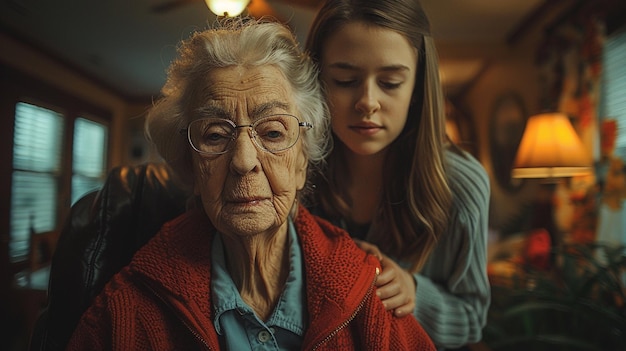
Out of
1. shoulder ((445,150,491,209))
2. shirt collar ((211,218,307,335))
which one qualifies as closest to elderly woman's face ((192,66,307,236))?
shirt collar ((211,218,307,335))

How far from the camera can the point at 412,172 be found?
35.6 inches

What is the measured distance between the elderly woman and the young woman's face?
0.13 feet

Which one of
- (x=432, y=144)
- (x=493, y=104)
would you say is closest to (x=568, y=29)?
(x=493, y=104)

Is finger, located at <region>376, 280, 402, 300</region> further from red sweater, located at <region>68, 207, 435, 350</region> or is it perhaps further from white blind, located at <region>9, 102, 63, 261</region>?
white blind, located at <region>9, 102, 63, 261</region>

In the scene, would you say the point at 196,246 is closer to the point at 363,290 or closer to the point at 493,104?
the point at 363,290

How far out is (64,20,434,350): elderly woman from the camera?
677 mm

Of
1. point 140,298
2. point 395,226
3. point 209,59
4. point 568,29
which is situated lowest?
point 140,298

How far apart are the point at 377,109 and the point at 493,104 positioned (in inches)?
26.4

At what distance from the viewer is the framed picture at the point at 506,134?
128 cm

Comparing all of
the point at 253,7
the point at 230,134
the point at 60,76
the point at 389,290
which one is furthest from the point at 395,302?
the point at 60,76

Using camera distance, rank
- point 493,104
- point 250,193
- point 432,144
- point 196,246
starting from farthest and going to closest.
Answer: point 493,104 → point 432,144 → point 196,246 → point 250,193

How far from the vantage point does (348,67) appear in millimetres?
780

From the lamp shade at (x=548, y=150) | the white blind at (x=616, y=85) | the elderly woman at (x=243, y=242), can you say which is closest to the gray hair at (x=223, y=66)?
the elderly woman at (x=243, y=242)

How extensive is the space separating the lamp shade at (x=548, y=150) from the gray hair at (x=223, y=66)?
810mm
